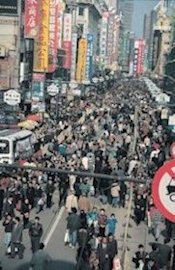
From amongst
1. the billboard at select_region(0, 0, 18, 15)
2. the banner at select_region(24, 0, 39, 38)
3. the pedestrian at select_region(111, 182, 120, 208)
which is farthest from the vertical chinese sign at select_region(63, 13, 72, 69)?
the pedestrian at select_region(111, 182, 120, 208)

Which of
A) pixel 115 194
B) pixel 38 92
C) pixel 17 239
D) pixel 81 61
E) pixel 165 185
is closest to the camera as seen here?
pixel 165 185

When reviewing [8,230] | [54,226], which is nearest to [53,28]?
[54,226]

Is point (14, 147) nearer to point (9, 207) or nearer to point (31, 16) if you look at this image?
point (9, 207)

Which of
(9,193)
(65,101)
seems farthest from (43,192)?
(65,101)

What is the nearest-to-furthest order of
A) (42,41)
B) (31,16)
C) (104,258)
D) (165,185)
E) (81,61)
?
1. (165,185)
2. (104,258)
3. (31,16)
4. (42,41)
5. (81,61)

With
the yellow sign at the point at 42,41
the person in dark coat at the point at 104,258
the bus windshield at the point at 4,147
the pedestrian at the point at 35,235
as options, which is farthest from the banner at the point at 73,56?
the person in dark coat at the point at 104,258

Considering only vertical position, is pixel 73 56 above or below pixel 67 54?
below
